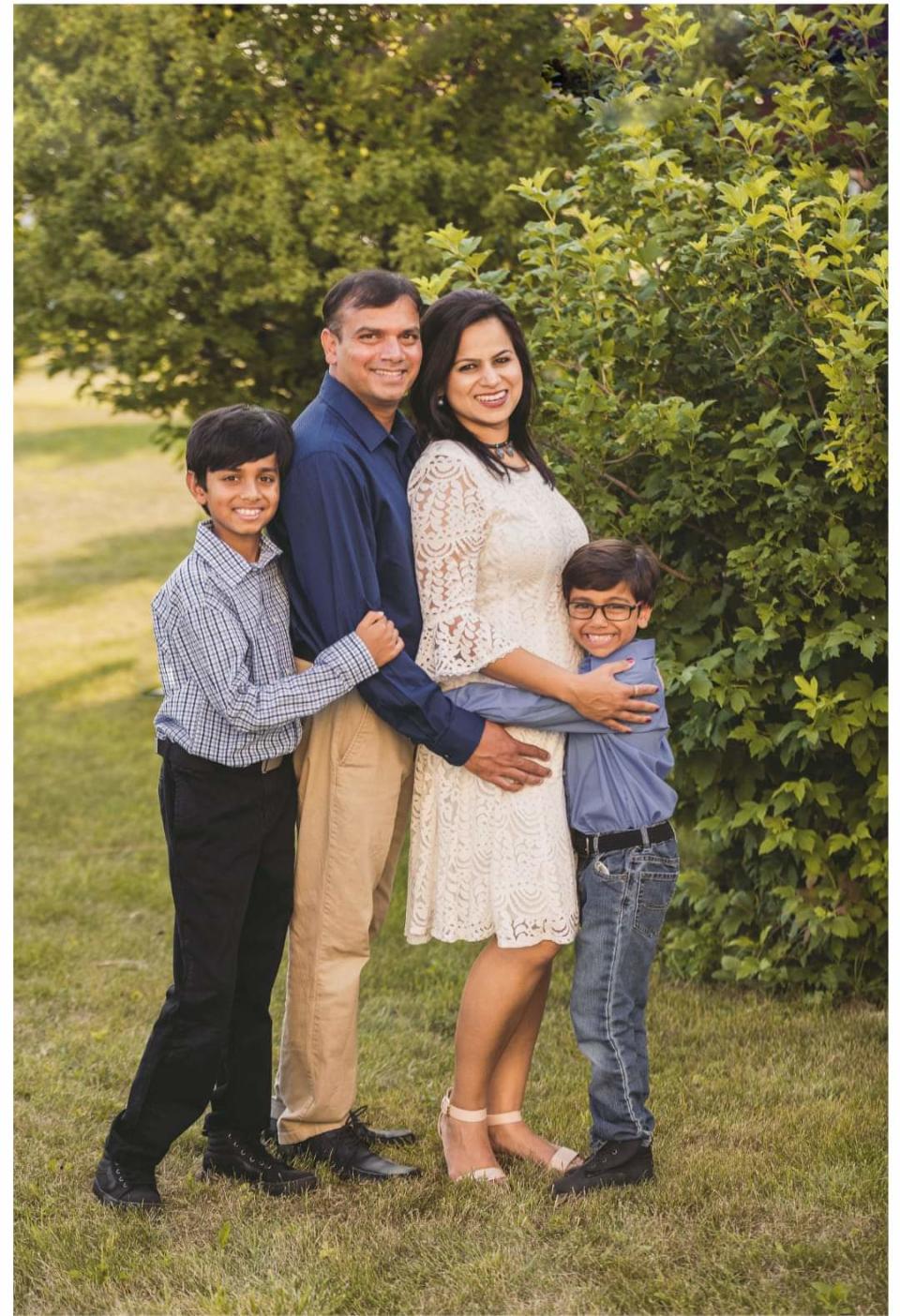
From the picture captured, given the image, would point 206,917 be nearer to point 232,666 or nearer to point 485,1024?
point 232,666

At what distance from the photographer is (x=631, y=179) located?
4.59 m

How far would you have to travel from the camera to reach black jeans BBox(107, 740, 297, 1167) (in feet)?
10.9

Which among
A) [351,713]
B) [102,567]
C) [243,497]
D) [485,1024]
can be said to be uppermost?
[102,567]

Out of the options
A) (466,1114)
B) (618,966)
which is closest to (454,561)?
(618,966)

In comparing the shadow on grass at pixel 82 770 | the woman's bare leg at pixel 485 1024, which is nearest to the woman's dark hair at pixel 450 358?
the woman's bare leg at pixel 485 1024

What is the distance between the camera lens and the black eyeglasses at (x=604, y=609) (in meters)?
3.42

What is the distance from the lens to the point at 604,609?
11.2ft

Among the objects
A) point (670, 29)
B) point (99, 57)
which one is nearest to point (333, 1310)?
point (670, 29)

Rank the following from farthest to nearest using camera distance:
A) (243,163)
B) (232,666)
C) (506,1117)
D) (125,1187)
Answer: (243,163), (506,1117), (125,1187), (232,666)

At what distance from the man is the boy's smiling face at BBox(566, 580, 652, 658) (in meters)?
0.13

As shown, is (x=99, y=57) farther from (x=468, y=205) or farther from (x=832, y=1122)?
(x=832, y=1122)

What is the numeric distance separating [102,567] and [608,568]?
14306mm

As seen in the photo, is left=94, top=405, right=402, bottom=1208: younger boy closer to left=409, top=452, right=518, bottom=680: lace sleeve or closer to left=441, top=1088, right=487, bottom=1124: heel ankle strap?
left=409, top=452, right=518, bottom=680: lace sleeve

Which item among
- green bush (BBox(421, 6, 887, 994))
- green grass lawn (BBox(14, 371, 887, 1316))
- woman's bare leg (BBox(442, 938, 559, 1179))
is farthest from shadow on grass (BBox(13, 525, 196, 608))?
woman's bare leg (BBox(442, 938, 559, 1179))
